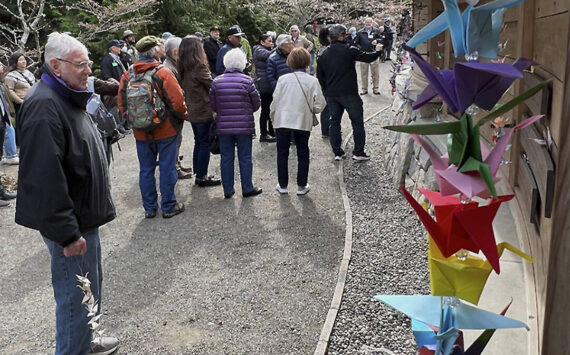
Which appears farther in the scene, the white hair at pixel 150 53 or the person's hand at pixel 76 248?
the white hair at pixel 150 53

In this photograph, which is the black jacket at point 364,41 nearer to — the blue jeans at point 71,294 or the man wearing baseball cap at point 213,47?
the man wearing baseball cap at point 213,47

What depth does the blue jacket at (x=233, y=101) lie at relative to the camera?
20.4ft

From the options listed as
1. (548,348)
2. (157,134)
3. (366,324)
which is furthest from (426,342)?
(157,134)

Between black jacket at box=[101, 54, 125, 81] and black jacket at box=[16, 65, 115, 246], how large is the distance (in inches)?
290

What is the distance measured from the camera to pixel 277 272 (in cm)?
482

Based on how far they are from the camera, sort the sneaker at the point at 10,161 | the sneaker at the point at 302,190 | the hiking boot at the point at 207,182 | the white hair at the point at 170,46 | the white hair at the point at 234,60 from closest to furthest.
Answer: the white hair at the point at 234,60 < the sneaker at the point at 302,190 < the white hair at the point at 170,46 < the hiking boot at the point at 207,182 < the sneaker at the point at 10,161

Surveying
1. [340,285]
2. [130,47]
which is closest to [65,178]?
[340,285]

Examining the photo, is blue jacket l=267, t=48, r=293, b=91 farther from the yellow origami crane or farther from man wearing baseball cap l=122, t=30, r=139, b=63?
the yellow origami crane

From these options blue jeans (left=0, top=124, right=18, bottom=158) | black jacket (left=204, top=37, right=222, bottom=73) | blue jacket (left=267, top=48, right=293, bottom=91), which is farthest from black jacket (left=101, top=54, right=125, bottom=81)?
blue jacket (left=267, top=48, right=293, bottom=91)

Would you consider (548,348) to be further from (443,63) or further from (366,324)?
(443,63)

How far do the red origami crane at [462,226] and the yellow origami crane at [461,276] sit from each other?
7 centimetres

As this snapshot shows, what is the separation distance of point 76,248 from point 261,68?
6585mm

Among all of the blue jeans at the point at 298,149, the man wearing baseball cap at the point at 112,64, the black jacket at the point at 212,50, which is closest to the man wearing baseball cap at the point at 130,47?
the man wearing baseball cap at the point at 112,64

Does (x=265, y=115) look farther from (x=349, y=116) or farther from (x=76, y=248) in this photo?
(x=76, y=248)
